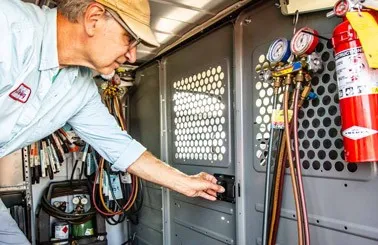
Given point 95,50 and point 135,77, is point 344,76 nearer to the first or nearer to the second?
point 95,50

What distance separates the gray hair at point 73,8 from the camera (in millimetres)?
1029

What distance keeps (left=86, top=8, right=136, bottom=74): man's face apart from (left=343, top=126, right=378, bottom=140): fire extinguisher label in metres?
0.75

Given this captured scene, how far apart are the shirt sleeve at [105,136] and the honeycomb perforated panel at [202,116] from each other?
423 mm

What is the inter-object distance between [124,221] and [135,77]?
1378 mm

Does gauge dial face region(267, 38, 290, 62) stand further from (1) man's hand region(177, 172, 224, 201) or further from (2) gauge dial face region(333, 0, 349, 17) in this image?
(1) man's hand region(177, 172, 224, 201)

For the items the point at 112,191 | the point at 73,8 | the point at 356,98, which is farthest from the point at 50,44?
the point at 112,191

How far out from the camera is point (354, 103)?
0.90 metres

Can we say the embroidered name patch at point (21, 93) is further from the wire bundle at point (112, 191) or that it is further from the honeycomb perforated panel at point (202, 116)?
the wire bundle at point (112, 191)

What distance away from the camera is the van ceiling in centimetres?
156

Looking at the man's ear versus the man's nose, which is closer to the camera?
the man's ear

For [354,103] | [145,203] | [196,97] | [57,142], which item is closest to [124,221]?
[145,203]

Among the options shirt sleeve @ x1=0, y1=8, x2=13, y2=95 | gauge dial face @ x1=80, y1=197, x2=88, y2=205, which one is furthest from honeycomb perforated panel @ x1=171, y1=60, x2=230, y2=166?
gauge dial face @ x1=80, y1=197, x2=88, y2=205

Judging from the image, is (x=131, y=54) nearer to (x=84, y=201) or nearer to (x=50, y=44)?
(x=50, y=44)

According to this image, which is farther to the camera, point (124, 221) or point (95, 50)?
point (124, 221)
